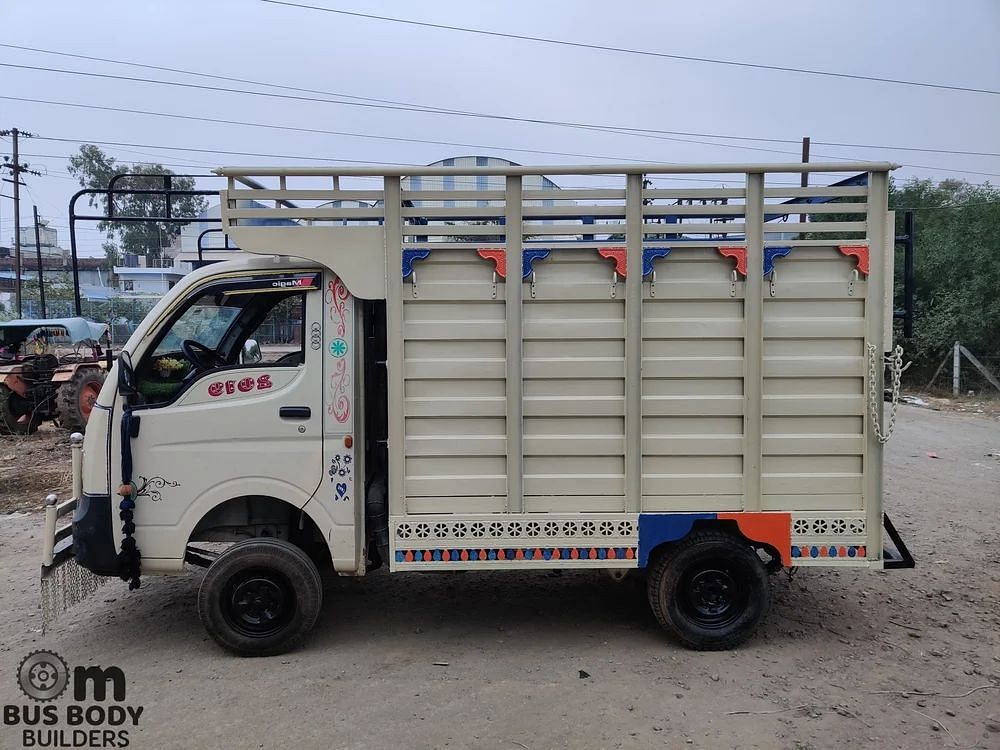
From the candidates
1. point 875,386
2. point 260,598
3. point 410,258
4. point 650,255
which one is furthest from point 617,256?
point 260,598

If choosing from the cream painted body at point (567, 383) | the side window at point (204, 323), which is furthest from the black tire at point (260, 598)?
the side window at point (204, 323)

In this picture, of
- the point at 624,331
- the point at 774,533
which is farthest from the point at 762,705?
the point at 624,331

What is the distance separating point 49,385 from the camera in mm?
13188

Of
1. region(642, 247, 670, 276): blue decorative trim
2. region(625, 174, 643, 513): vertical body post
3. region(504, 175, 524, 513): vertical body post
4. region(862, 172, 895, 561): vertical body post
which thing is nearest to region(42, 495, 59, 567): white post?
region(504, 175, 524, 513): vertical body post

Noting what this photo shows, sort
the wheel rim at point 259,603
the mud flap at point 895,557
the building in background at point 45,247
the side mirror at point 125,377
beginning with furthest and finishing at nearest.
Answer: the building in background at point 45,247, the mud flap at point 895,557, the wheel rim at point 259,603, the side mirror at point 125,377

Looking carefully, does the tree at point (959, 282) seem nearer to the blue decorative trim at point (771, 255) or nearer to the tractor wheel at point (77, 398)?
the blue decorative trim at point (771, 255)

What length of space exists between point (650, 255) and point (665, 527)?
5.21 feet

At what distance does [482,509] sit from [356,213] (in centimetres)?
187

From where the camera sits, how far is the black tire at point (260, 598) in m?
4.26

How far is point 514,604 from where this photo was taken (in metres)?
5.16

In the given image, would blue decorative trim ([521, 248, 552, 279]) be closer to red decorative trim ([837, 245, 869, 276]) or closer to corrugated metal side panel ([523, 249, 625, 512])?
corrugated metal side panel ([523, 249, 625, 512])

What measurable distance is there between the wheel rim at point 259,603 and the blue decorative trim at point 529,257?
2.30 metres

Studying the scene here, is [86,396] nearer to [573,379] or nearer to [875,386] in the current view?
[573,379]

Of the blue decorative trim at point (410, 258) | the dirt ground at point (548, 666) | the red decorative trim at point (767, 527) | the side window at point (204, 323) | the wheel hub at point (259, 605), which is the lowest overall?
the dirt ground at point (548, 666)
